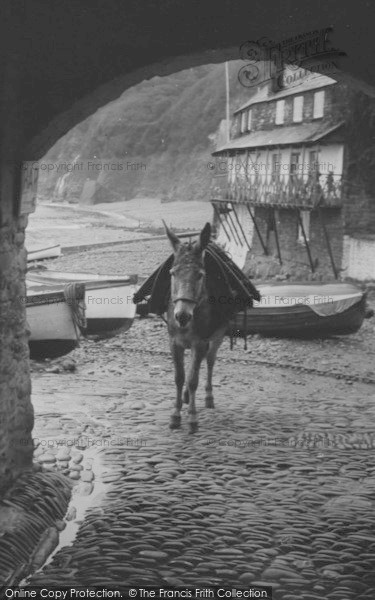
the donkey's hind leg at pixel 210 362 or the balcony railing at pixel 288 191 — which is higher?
the balcony railing at pixel 288 191

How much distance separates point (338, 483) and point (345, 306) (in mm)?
13092

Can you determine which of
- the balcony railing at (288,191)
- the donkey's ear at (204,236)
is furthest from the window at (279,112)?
the donkey's ear at (204,236)

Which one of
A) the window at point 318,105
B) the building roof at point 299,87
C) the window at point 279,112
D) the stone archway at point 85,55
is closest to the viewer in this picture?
the stone archway at point 85,55

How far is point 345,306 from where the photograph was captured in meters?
Result: 21.6

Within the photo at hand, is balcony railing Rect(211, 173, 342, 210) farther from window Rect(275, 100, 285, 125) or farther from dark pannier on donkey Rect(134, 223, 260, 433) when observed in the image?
dark pannier on donkey Rect(134, 223, 260, 433)

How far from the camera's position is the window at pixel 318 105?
1362 inches

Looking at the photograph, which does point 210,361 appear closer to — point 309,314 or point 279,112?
point 309,314

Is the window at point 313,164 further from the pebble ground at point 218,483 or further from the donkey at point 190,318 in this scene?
the donkey at point 190,318

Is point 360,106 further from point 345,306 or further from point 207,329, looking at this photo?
point 207,329

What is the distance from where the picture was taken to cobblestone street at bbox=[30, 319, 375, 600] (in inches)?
264

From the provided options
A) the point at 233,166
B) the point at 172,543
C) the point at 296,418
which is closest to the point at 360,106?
the point at 233,166

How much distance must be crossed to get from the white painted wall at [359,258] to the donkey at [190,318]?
20048mm

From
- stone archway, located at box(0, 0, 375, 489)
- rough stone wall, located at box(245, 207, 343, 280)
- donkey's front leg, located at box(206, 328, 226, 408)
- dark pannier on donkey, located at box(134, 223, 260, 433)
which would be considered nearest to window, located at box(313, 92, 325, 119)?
rough stone wall, located at box(245, 207, 343, 280)

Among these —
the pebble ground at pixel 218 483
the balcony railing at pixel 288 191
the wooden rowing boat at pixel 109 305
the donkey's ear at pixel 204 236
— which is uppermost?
the balcony railing at pixel 288 191
